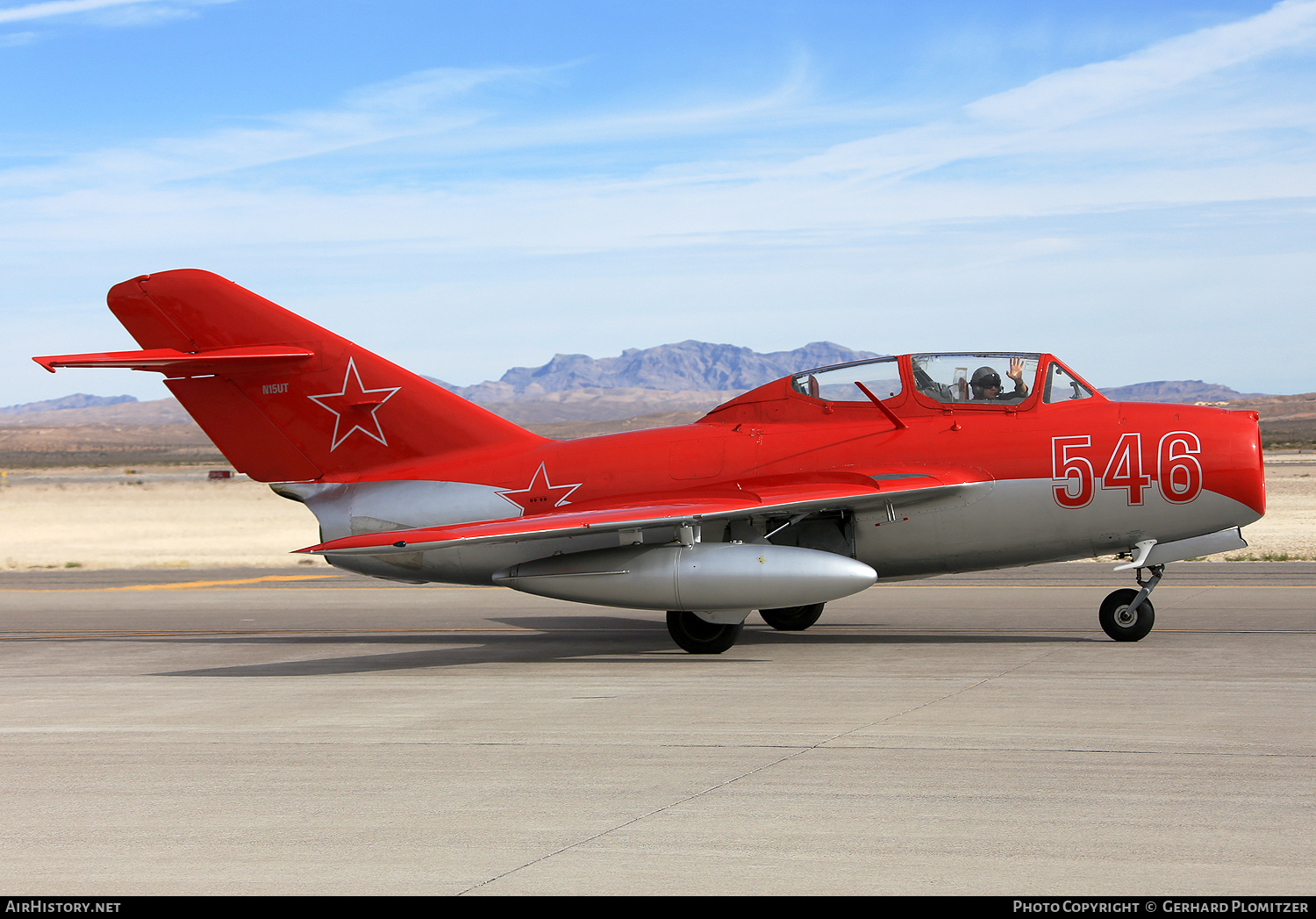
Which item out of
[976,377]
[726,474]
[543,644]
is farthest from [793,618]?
[976,377]

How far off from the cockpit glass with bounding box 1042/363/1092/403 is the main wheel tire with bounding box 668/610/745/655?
14.4ft

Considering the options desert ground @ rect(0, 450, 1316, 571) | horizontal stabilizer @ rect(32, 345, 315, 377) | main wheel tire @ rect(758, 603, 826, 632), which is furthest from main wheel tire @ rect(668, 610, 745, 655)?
desert ground @ rect(0, 450, 1316, 571)

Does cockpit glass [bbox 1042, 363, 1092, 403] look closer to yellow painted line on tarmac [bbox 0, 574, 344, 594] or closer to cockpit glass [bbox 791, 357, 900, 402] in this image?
cockpit glass [bbox 791, 357, 900, 402]

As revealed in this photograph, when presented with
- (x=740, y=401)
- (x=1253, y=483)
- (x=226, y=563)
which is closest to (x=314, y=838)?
(x=740, y=401)

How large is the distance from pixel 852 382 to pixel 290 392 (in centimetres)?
687

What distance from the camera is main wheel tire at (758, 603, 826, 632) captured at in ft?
49.2

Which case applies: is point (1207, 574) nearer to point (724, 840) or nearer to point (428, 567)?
point (428, 567)

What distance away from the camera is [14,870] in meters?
5.48

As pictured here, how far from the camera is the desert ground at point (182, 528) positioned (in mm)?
29359

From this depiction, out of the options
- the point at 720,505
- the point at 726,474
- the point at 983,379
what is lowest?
the point at 720,505

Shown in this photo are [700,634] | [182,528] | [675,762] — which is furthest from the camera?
[182,528]

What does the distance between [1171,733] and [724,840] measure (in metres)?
3.97

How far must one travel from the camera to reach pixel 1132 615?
12.9 meters

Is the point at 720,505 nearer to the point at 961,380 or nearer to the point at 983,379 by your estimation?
the point at 961,380
